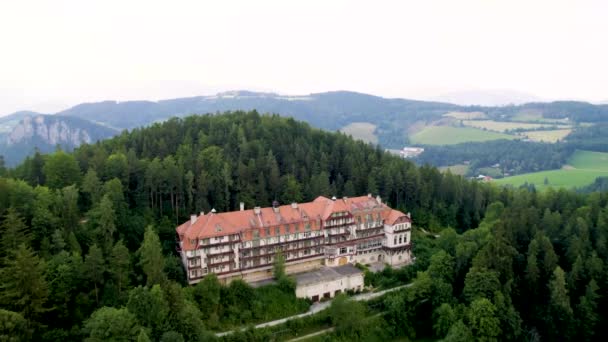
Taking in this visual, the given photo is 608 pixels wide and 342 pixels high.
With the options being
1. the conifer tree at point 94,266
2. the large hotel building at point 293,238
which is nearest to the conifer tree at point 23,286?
the conifer tree at point 94,266

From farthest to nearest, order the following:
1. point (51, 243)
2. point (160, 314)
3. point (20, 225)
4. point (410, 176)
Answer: point (410, 176) → point (51, 243) → point (20, 225) → point (160, 314)

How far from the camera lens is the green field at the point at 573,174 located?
15550 centimetres

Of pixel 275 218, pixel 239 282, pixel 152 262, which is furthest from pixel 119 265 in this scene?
pixel 275 218

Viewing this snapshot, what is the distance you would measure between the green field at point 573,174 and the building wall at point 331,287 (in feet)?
357

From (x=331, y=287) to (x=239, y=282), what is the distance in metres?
13.2

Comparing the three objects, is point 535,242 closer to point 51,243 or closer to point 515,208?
point 515,208

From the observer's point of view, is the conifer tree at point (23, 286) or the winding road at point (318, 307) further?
the winding road at point (318, 307)

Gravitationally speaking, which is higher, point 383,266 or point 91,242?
point 91,242

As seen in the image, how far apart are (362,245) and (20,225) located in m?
46.3

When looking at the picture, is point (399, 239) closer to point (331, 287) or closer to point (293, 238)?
point (331, 287)

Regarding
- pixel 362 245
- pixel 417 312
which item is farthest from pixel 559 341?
pixel 362 245

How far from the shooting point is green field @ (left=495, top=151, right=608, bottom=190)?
155500 millimetres

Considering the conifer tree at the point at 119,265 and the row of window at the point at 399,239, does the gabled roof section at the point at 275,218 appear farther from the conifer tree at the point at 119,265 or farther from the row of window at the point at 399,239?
the conifer tree at the point at 119,265

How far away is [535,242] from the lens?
6269 cm
